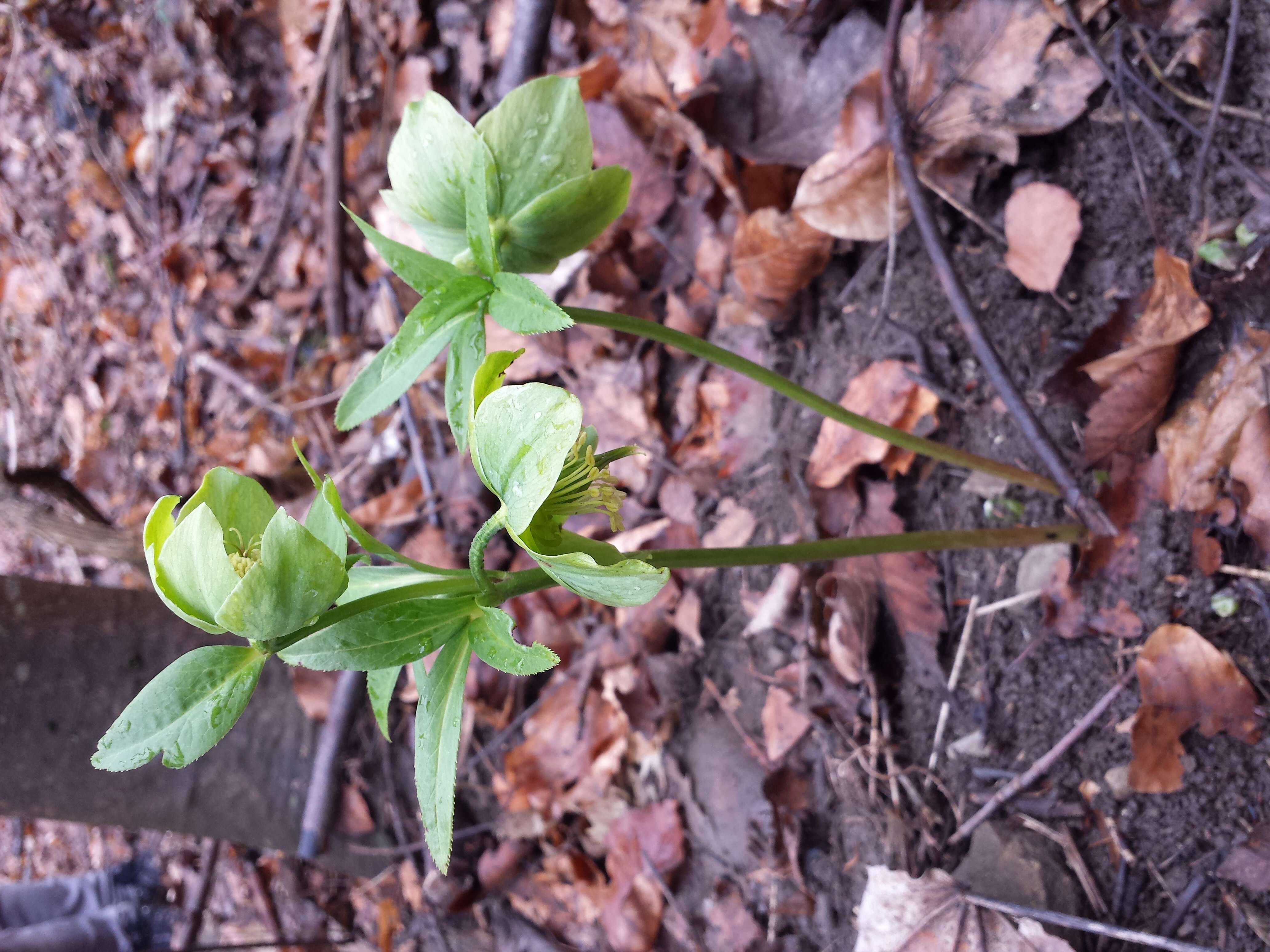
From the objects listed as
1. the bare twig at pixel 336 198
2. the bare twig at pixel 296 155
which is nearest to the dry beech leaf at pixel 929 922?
the bare twig at pixel 336 198

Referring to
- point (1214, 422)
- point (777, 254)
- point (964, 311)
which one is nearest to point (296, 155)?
point (777, 254)

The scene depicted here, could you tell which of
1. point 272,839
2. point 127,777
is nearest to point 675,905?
point 272,839

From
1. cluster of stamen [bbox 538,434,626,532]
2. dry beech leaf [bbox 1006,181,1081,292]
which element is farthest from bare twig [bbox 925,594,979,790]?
cluster of stamen [bbox 538,434,626,532]

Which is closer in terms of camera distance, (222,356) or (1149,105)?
(1149,105)

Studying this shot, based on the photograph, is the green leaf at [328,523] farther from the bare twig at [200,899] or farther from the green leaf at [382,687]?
the bare twig at [200,899]

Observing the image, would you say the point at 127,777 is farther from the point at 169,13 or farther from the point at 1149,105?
the point at 169,13

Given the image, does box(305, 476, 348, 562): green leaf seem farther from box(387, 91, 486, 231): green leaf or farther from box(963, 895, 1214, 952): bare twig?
box(963, 895, 1214, 952): bare twig

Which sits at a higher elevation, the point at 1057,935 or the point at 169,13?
the point at 169,13
